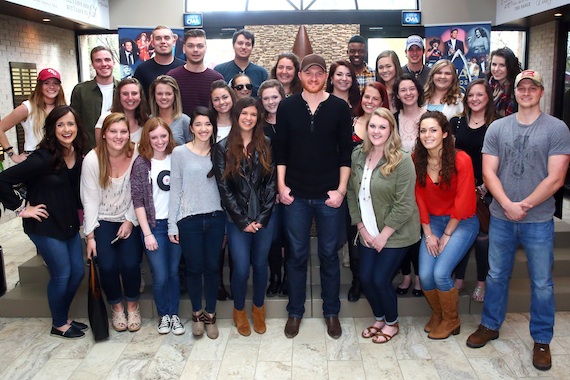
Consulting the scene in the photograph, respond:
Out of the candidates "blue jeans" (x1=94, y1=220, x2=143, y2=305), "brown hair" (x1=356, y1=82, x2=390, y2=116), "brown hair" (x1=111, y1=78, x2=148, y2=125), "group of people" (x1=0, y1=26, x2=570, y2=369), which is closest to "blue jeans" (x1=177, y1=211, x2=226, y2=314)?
"group of people" (x1=0, y1=26, x2=570, y2=369)

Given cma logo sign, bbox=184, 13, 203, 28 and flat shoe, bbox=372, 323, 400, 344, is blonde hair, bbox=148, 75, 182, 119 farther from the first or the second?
cma logo sign, bbox=184, 13, 203, 28

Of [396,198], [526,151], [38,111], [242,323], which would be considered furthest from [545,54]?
[38,111]

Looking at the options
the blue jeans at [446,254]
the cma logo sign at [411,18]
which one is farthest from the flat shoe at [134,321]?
the cma logo sign at [411,18]

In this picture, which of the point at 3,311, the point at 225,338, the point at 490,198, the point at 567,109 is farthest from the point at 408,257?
the point at 567,109

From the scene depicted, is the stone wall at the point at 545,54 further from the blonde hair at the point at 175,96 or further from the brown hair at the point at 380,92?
the blonde hair at the point at 175,96

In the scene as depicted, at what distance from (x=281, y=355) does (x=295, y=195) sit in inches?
40.2

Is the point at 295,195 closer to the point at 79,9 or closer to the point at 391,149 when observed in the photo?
the point at 391,149

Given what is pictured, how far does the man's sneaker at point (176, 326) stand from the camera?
3.50 m

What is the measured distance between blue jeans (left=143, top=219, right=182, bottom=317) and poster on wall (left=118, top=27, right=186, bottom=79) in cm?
561

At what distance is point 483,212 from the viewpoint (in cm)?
343

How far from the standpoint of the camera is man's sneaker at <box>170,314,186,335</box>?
3.50 m

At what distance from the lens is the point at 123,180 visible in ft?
10.8

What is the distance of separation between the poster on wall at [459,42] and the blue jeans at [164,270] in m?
6.27

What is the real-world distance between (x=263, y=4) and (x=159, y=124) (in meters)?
7.14
